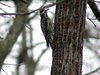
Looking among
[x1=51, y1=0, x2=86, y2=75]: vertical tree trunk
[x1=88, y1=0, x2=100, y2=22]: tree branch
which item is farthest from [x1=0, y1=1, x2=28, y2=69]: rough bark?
[x1=51, y1=0, x2=86, y2=75]: vertical tree trunk

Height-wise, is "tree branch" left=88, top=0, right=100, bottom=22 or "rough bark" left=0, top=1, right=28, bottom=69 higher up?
"tree branch" left=88, top=0, right=100, bottom=22

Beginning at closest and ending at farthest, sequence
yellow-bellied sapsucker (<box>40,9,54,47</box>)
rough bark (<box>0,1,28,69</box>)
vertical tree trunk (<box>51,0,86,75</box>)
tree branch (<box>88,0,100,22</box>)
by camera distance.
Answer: vertical tree trunk (<box>51,0,86,75</box>), tree branch (<box>88,0,100,22</box>), yellow-bellied sapsucker (<box>40,9,54,47</box>), rough bark (<box>0,1,28,69</box>)

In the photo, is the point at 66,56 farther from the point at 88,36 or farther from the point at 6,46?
the point at 88,36

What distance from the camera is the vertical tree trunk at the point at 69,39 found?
3561mm

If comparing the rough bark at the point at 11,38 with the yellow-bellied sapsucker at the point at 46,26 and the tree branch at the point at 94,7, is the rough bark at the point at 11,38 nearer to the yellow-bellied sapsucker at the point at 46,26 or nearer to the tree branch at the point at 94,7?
the yellow-bellied sapsucker at the point at 46,26

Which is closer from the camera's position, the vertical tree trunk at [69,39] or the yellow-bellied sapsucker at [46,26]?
the vertical tree trunk at [69,39]

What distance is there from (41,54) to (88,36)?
3.26 meters

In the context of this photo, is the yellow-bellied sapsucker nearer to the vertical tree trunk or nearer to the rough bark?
the vertical tree trunk

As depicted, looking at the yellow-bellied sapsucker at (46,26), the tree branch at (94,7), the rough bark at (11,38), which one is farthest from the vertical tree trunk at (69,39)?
the rough bark at (11,38)

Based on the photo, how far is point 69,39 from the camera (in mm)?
3566

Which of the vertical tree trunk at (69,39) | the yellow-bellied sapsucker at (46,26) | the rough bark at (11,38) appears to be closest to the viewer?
the vertical tree trunk at (69,39)

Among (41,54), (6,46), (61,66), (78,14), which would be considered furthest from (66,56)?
(41,54)

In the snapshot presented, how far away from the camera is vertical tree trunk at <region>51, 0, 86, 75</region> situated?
3.56 metres

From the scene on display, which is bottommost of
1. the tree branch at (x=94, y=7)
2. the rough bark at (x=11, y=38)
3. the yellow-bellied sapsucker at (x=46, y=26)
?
the rough bark at (x=11, y=38)
